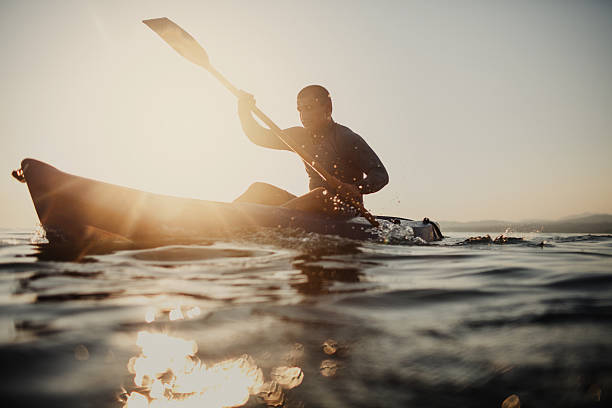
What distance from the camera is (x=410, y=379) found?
697 millimetres

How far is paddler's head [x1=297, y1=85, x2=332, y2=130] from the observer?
4914 mm

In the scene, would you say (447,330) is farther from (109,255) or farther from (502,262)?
(109,255)

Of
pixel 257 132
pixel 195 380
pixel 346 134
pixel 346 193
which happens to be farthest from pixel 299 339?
pixel 257 132

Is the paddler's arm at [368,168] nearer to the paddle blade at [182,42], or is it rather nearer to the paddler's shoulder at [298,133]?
the paddler's shoulder at [298,133]

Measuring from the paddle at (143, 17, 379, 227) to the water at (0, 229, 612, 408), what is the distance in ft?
8.79

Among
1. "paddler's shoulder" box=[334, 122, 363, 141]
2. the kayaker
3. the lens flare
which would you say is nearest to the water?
the lens flare

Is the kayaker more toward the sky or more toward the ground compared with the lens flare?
more toward the sky

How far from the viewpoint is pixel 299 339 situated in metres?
0.90

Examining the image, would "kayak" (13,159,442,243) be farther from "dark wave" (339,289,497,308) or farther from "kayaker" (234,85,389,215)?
"dark wave" (339,289,497,308)

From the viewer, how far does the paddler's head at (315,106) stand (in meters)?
4.91

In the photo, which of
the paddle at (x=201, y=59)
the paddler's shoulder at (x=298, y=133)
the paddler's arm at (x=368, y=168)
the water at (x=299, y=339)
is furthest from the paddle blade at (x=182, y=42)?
the water at (x=299, y=339)

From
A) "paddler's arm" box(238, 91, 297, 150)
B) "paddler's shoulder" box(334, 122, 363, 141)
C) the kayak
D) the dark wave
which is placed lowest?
the dark wave

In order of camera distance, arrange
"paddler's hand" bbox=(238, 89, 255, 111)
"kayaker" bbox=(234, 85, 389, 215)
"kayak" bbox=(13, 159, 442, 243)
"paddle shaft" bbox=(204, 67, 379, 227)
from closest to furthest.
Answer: "kayak" bbox=(13, 159, 442, 243), "paddle shaft" bbox=(204, 67, 379, 227), "kayaker" bbox=(234, 85, 389, 215), "paddler's hand" bbox=(238, 89, 255, 111)

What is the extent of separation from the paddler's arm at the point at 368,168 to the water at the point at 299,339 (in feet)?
9.64
